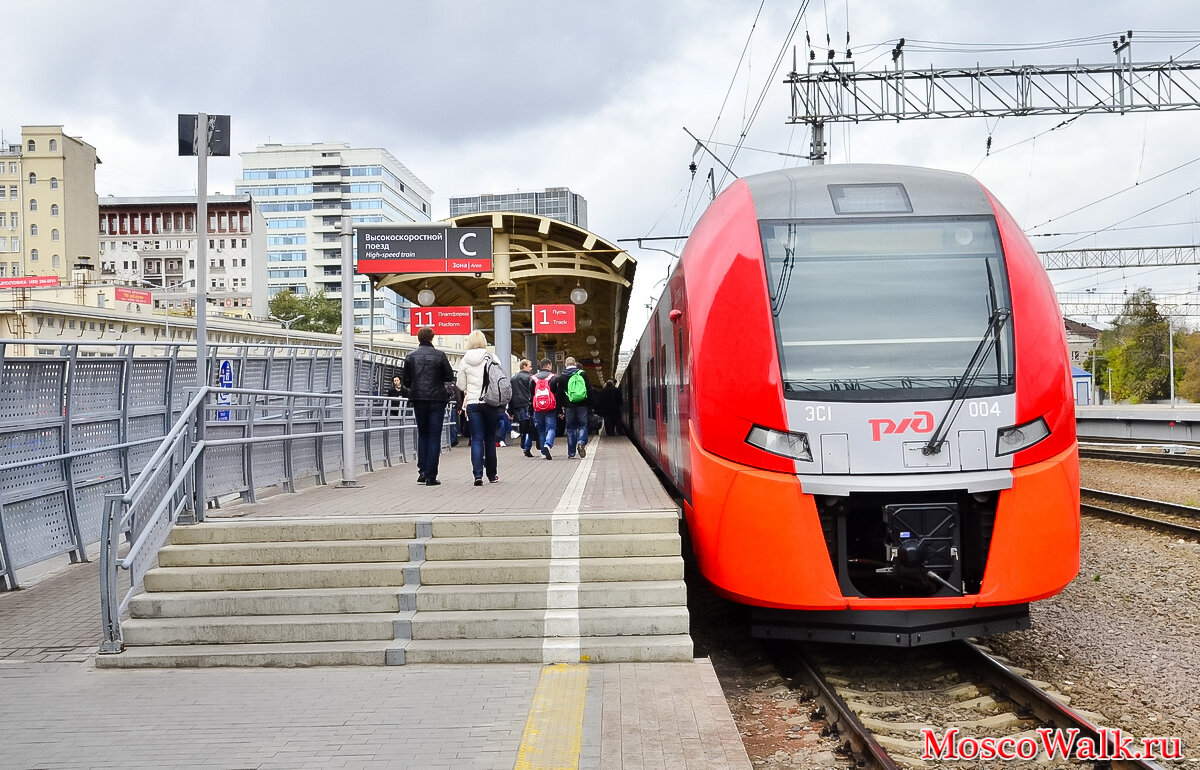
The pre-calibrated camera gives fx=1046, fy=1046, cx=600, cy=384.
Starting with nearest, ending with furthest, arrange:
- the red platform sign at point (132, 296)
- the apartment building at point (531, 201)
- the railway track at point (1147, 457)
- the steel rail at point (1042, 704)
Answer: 1. the steel rail at point (1042, 704)
2. the railway track at point (1147, 457)
3. the red platform sign at point (132, 296)
4. the apartment building at point (531, 201)

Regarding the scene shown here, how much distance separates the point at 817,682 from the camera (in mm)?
6426

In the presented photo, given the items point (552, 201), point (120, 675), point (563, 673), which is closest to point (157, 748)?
point (120, 675)

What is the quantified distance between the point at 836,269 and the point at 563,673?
10.5 ft

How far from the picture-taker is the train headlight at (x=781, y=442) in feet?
21.2

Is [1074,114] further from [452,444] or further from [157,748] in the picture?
[157,748]

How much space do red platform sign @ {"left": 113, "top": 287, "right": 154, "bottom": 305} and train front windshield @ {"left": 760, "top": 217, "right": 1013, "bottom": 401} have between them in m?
67.4

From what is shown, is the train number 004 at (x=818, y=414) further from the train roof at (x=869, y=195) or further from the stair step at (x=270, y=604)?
the stair step at (x=270, y=604)

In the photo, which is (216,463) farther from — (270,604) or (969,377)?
(969,377)

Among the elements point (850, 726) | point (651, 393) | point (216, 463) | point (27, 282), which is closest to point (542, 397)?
point (651, 393)

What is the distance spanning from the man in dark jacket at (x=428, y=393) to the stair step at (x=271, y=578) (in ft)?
12.9

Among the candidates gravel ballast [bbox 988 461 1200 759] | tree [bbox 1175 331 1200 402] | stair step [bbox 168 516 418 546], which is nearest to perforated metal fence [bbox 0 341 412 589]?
stair step [bbox 168 516 418 546]

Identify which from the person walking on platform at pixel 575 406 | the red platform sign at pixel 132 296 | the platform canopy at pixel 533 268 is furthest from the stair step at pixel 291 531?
the red platform sign at pixel 132 296

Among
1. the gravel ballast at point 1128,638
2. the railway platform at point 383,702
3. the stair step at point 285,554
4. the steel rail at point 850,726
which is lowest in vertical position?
the gravel ballast at point 1128,638

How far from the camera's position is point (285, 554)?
7230 millimetres
